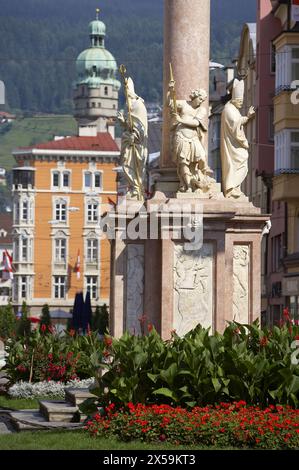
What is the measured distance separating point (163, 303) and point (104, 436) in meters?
7.32

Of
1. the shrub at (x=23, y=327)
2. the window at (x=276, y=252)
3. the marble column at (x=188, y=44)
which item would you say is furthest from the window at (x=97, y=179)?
the marble column at (x=188, y=44)

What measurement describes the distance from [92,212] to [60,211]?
3194mm

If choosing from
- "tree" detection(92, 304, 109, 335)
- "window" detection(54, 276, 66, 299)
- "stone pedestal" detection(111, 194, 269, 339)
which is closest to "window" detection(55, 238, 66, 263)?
"window" detection(54, 276, 66, 299)

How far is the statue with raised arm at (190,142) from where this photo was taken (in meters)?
31.3

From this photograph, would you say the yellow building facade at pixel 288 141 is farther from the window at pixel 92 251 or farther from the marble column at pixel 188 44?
the window at pixel 92 251

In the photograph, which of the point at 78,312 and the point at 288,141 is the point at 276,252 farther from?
the point at 78,312

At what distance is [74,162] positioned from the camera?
171 metres

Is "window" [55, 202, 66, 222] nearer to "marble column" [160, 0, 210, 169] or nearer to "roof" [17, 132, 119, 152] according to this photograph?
"roof" [17, 132, 119, 152]

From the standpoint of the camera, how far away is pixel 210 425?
74.7ft

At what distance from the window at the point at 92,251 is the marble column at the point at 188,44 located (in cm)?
13867

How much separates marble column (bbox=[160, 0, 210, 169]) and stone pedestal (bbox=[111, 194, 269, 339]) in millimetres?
1683

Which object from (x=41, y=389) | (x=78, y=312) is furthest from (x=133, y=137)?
(x=78, y=312)

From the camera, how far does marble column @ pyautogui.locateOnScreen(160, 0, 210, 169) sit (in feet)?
104

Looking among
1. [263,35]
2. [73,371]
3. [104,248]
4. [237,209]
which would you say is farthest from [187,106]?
[104,248]
